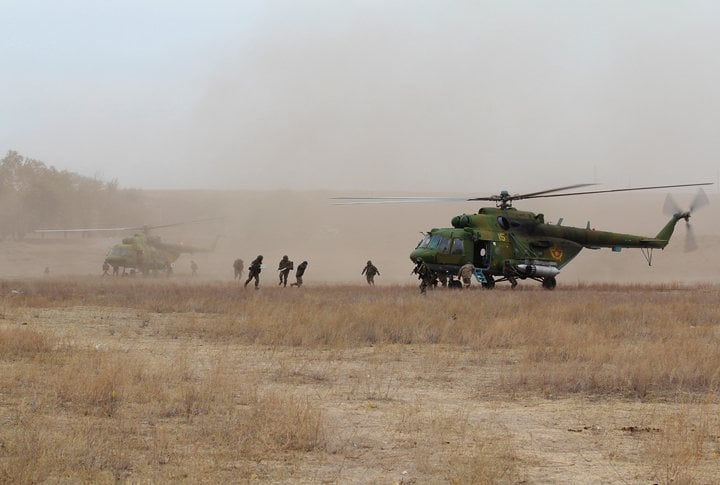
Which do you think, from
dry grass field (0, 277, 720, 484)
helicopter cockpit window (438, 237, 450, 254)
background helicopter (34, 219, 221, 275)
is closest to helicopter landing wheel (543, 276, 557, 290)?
helicopter cockpit window (438, 237, 450, 254)

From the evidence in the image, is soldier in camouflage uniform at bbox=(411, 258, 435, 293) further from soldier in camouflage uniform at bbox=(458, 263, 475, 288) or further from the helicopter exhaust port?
the helicopter exhaust port

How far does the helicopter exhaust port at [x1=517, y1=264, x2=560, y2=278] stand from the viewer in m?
25.9

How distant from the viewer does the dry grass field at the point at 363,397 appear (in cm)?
611

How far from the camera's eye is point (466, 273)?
80.7 feet

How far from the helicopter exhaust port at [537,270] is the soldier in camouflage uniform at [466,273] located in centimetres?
192

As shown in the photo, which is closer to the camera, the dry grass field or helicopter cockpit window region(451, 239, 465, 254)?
the dry grass field

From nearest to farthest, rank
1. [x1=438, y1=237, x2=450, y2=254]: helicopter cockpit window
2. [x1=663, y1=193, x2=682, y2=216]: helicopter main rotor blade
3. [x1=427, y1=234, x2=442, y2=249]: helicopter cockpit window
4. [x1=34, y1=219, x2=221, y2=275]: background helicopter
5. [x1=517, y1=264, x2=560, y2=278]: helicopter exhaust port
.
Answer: [x1=438, y1=237, x2=450, y2=254]: helicopter cockpit window → [x1=427, y1=234, x2=442, y2=249]: helicopter cockpit window → [x1=517, y1=264, x2=560, y2=278]: helicopter exhaust port → [x1=663, y1=193, x2=682, y2=216]: helicopter main rotor blade → [x1=34, y1=219, x2=221, y2=275]: background helicopter

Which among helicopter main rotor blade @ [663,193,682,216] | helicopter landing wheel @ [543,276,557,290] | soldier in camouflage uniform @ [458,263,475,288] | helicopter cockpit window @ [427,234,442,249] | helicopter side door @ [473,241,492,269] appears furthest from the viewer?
helicopter main rotor blade @ [663,193,682,216]

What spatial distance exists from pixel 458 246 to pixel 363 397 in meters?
16.2

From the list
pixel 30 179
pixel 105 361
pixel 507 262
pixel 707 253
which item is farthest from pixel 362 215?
pixel 105 361

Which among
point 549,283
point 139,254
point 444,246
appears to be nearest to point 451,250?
point 444,246

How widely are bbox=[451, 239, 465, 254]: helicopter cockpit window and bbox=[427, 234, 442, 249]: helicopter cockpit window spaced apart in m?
0.47

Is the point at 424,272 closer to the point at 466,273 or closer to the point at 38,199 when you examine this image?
the point at 466,273

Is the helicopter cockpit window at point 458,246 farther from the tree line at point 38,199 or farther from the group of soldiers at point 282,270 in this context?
the tree line at point 38,199
